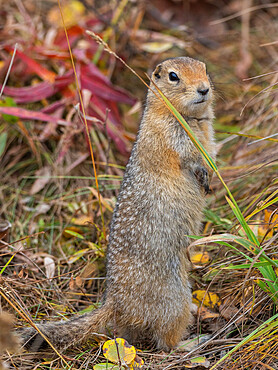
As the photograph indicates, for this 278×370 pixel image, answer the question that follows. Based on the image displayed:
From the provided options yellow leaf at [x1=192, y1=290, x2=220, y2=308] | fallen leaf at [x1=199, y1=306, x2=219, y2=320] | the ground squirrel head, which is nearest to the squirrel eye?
the ground squirrel head

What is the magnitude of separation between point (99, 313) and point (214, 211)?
1.70 meters

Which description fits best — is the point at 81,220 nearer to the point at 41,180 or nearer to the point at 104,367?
the point at 41,180

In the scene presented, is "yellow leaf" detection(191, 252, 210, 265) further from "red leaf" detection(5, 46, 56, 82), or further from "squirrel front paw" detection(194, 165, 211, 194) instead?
"red leaf" detection(5, 46, 56, 82)

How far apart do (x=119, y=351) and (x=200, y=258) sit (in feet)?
4.21

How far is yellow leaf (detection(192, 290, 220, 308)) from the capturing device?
370 cm

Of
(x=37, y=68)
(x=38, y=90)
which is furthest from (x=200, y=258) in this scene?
(x=37, y=68)

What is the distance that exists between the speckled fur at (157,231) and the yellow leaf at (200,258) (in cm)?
45

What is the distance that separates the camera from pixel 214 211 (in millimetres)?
4590

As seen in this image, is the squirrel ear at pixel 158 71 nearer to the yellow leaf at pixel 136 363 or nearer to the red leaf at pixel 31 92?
the red leaf at pixel 31 92

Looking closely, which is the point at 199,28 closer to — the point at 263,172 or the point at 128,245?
the point at 263,172

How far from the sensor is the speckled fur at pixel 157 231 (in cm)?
338

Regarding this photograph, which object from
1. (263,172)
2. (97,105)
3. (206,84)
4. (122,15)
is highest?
(122,15)

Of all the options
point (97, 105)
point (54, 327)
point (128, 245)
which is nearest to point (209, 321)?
point (128, 245)

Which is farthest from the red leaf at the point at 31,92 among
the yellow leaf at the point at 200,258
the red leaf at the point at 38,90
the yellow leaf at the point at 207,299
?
the yellow leaf at the point at 207,299
